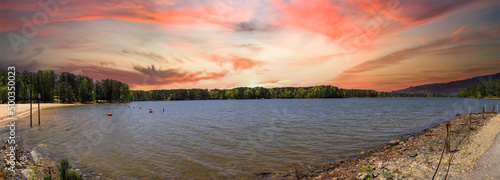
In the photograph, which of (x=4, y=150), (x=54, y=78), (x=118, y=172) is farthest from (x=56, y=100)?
(x=118, y=172)

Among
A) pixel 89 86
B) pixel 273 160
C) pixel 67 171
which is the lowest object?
pixel 273 160

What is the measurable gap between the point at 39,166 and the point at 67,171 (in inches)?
284

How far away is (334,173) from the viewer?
42.0 feet

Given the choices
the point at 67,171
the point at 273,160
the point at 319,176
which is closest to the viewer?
the point at 67,171

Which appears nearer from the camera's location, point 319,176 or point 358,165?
point 319,176

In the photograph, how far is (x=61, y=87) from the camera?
423 ft

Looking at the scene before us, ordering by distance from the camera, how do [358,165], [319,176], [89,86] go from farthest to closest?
[89,86]
[358,165]
[319,176]

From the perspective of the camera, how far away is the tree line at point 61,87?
114m

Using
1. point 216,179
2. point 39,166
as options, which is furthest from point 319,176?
point 39,166

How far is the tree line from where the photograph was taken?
11407 centimetres

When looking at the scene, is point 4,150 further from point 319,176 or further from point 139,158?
point 319,176

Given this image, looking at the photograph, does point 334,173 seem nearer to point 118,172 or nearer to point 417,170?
point 417,170

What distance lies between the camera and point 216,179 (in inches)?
507

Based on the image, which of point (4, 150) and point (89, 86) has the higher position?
point (89, 86)
